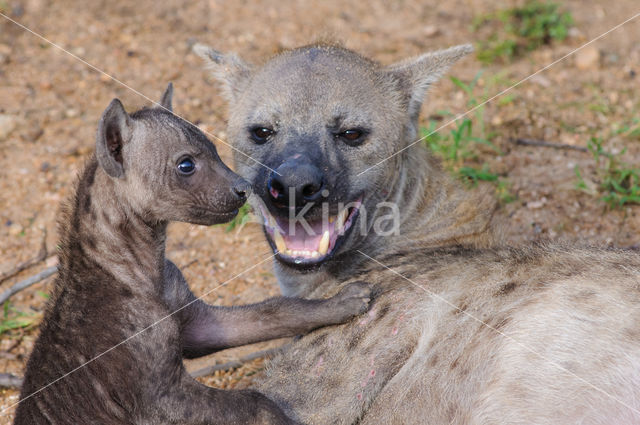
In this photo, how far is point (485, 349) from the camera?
8.52 ft

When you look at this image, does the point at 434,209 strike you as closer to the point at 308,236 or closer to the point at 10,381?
the point at 308,236

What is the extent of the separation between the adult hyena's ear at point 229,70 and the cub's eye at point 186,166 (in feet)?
3.98

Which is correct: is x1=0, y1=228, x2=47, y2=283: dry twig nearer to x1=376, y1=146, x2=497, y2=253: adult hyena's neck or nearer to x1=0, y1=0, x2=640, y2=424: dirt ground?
x1=0, y1=0, x2=640, y2=424: dirt ground

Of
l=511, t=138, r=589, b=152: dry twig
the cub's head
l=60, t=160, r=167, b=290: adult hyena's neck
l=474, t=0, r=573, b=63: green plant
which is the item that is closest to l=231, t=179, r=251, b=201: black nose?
the cub's head

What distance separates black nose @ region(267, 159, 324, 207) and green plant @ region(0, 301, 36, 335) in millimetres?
1678

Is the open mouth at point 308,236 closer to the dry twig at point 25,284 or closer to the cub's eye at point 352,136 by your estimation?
the cub's eye at point 352,136

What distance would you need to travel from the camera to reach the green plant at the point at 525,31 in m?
5.93

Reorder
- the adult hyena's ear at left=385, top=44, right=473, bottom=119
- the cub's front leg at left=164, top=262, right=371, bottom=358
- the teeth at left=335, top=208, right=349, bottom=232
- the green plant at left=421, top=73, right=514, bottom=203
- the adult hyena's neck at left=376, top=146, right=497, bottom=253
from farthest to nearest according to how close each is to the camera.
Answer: the green plant at left=421, top=73, right=514, bottom=203 → the adult hyena's ear at left=385, top=44, right=473, bottom=119 → the adult hyena's neck at left=376, top=146, right=497, bottom=253 → the teeth at left=335, top=208, right=349, bottom=232 → the cub's front leg at left=164, top=262, right=371, bottom=358

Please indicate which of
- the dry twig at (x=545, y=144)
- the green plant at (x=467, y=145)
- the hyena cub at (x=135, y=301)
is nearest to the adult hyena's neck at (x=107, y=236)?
the hyena cub at (x=135, y=301)

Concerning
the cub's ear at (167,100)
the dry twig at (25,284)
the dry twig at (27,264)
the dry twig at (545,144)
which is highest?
the cub's ear at (167,100)

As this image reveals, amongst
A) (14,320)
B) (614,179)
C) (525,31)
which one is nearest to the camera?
(14,320)

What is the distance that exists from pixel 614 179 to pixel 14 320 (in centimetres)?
352

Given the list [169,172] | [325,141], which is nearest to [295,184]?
[325,141]

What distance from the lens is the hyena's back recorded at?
241cm
